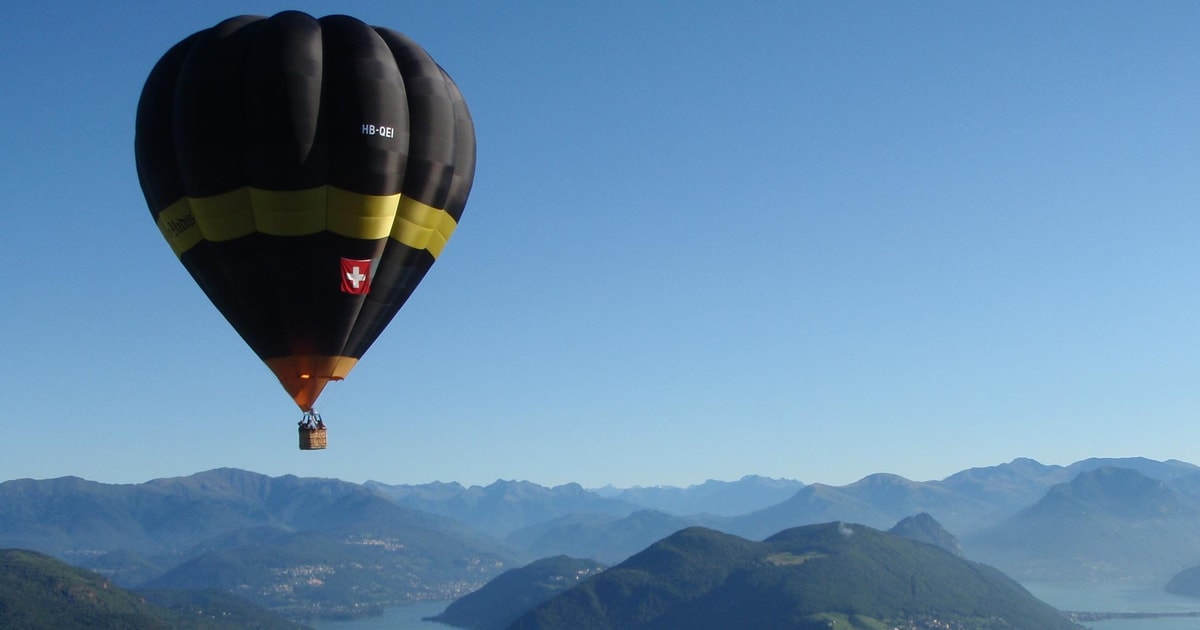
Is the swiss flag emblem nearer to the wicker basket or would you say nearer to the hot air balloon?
the hot air balloon

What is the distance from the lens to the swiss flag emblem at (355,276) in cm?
4078

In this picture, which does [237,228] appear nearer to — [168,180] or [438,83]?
[168,180]

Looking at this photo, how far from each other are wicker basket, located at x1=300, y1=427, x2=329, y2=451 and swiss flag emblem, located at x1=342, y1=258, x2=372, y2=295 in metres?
5.45

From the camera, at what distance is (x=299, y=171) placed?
128ft

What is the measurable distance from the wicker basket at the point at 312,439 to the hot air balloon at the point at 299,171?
0.08 m

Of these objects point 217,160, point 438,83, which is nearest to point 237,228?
point 217,160

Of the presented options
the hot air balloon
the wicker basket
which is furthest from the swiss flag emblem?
the wicker basket

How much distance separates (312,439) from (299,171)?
10.0 meters

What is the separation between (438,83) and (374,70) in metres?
2.95

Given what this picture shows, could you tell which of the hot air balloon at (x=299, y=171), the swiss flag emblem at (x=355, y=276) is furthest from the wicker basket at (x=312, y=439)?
the swiss flag emblem at (x=355, y=276)

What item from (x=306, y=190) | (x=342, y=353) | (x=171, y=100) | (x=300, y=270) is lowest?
(x=342, y=353)

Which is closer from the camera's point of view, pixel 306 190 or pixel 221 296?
pixel 306 190

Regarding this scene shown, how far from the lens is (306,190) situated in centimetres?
3916

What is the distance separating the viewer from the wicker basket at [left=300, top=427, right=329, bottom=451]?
136ft
